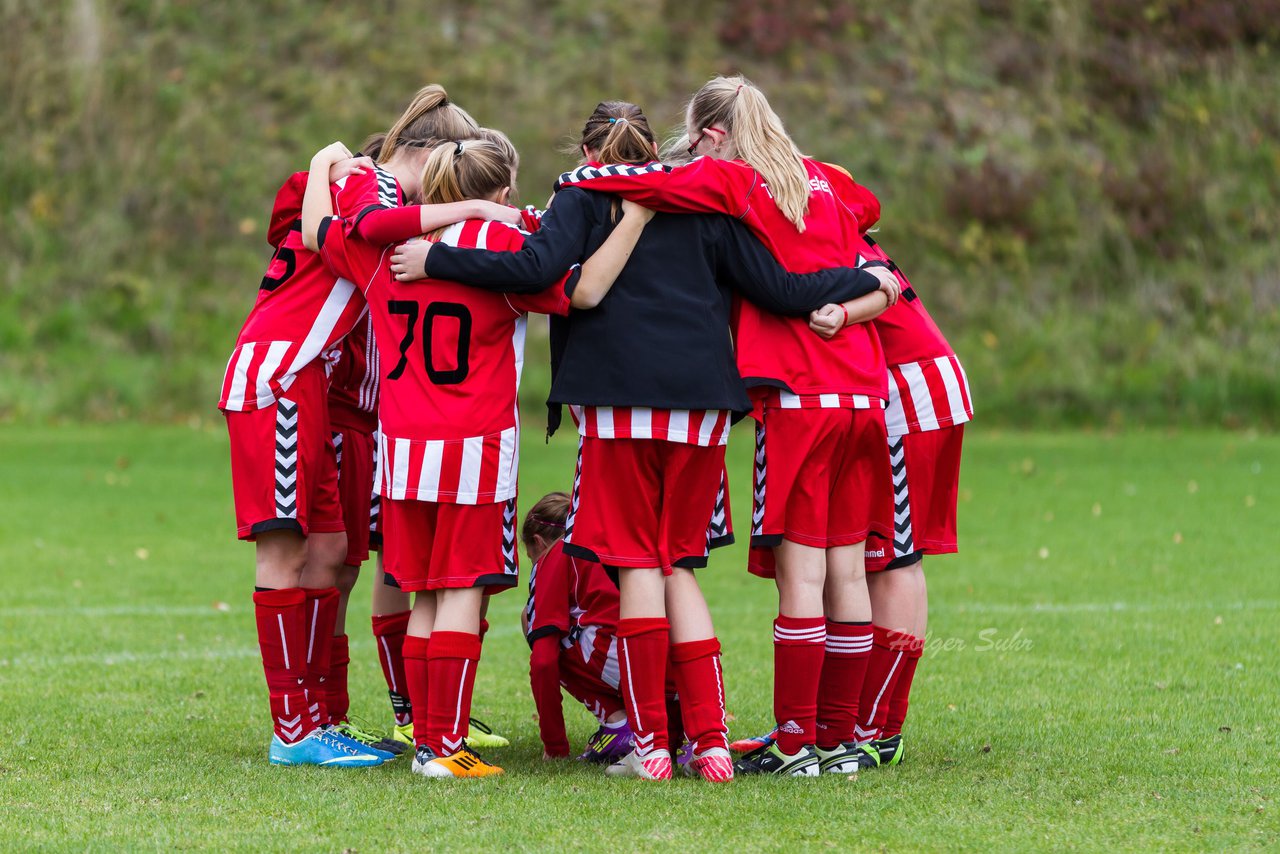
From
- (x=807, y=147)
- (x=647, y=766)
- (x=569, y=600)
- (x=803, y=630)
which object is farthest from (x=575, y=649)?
(x=807, y=147)

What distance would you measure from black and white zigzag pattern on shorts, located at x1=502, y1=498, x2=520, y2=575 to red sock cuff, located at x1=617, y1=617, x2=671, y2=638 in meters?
0.38

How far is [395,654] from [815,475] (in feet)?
5.32

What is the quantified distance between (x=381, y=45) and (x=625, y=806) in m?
19.0

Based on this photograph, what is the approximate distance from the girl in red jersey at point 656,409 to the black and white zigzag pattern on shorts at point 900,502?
1.71 ft

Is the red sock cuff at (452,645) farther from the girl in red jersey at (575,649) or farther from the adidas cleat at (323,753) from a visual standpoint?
the adidas cleat at (323,753)

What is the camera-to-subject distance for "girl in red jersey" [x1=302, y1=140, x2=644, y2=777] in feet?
15.1

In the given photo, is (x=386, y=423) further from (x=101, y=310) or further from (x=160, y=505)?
(x=101, y=310)

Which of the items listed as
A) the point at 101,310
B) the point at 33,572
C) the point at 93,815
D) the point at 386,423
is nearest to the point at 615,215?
the point at 386,423

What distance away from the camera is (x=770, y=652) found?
23.5 feet

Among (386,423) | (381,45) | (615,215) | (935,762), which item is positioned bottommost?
(935,762)

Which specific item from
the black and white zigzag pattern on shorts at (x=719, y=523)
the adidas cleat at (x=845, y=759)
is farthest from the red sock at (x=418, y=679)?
the adidas cleat at (x=845, y=759)

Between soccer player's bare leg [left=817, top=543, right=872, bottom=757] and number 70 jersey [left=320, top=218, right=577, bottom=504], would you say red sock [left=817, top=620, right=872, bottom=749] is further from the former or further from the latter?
number 70 jersey [left=320, top=218, right=577, bottom=504]

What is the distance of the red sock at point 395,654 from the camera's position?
17.5ft

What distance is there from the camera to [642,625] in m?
4.62
